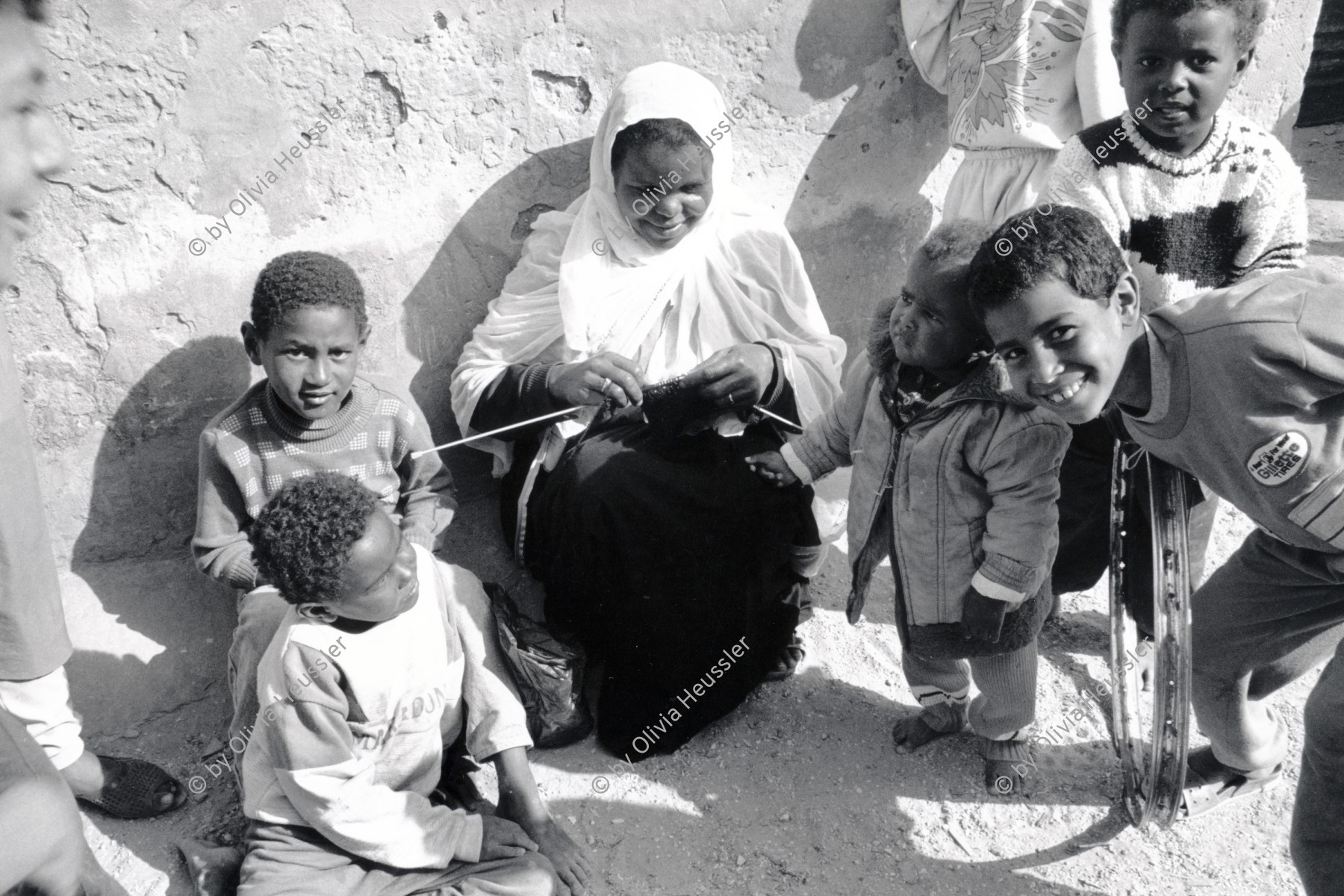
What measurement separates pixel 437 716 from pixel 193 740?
890mm

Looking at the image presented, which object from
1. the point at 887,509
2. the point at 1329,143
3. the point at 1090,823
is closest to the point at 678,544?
the point at 887,509

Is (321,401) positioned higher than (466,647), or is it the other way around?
(321,401)

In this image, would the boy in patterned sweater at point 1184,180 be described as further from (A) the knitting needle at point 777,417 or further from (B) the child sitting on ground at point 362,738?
(B) the child sitting on ground at point 362,738

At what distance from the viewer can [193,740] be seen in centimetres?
287

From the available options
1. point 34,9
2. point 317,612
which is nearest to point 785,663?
point 317,612

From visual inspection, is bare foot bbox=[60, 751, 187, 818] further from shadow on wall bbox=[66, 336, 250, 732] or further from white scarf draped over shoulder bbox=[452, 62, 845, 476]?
white scarf draped over shoulder bbox=[452, 62, 845, 476]

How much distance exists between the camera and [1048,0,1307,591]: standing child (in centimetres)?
244

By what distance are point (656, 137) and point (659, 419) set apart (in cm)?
78

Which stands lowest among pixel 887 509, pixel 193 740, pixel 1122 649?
pixel 193 740

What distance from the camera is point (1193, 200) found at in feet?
8.48

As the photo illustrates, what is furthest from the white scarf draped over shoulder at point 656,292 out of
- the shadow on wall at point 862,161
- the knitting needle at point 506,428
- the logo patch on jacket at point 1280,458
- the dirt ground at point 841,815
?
the logo patch on jacket at point 1280,458

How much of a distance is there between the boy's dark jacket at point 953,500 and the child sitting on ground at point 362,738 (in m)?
1.01

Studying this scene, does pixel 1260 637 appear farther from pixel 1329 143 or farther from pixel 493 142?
pixel 1329 143

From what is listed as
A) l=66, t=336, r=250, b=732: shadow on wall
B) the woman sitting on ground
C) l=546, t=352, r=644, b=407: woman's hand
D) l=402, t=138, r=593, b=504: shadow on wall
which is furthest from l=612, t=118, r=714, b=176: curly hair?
l=66, t=336, r=250, b=732: shadow on wall
